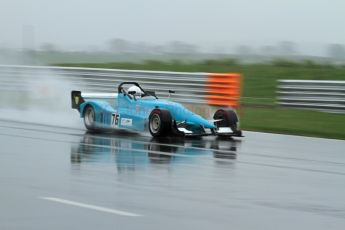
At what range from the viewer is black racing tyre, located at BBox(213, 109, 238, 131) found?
1614 cm

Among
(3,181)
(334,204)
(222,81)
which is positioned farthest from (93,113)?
(334,204)

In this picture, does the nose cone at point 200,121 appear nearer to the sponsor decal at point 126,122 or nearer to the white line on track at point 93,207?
the sponsor decal at point 126,122

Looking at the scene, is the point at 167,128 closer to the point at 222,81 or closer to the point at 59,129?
the point at 59,129

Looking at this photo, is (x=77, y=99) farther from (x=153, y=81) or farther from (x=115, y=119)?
(x=153, y=81)

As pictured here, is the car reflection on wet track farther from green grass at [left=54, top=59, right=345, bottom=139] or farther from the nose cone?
green grass at [left=54, top=59, right=345, bottom=139]

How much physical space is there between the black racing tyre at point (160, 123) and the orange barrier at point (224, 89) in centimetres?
604

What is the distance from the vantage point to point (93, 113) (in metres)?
17.3

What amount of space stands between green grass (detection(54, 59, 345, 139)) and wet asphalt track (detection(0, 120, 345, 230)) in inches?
117

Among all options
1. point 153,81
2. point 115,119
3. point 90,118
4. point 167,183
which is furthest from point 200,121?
point 153,81

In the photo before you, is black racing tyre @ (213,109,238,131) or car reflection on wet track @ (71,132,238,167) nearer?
car reflection on wet track @ (71,132,238,167)

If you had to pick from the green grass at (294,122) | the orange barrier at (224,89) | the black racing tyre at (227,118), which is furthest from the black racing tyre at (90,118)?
the orange barrier at (224,89)

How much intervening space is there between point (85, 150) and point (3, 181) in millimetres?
3649

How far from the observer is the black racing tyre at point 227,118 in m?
16.1

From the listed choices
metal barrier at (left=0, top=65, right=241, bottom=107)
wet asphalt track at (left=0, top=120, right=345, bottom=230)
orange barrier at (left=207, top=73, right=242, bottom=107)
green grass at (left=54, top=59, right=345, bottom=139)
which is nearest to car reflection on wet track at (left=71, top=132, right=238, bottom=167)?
wet asphalt track at (left=0, top=120, right=345, bottom=230)
